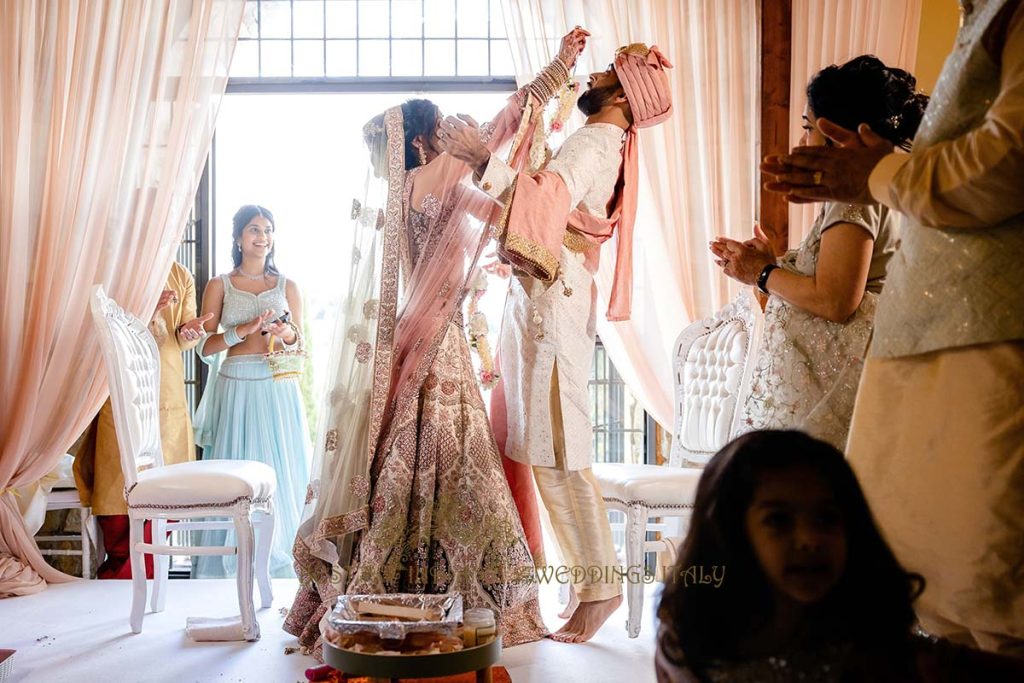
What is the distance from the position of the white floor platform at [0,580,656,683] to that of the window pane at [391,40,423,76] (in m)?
2.51

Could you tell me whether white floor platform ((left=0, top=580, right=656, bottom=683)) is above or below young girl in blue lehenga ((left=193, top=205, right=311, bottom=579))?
below

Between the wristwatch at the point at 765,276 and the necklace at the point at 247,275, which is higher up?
the necklace at the point at 247,275

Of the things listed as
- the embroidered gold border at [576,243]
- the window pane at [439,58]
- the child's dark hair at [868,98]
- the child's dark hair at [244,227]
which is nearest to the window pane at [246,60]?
the child's dark hair at [244,227]

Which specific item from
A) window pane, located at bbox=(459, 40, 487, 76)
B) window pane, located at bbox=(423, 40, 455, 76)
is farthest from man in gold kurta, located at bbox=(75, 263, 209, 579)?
window pane, located at bbox=(459, 40, 487, 76)

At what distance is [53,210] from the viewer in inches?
166

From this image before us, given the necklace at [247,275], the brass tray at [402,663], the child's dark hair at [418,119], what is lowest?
the brass tray at [402,663]

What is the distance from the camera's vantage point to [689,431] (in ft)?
12.3

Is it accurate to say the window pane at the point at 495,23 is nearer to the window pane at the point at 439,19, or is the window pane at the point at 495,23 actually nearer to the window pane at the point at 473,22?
the window pane at the point at 473,22

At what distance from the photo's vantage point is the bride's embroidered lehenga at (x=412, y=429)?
9.80ft

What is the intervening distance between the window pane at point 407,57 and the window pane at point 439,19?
3.4 inches

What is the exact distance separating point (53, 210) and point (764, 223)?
3.05 m

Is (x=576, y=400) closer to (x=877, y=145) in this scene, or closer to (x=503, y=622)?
(x=503, y=622)

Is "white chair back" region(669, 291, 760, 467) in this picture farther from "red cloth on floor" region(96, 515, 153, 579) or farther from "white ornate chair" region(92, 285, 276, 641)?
"red cloth on floor" region(96, 515, 153, 579)

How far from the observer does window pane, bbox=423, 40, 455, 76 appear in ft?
15.7
